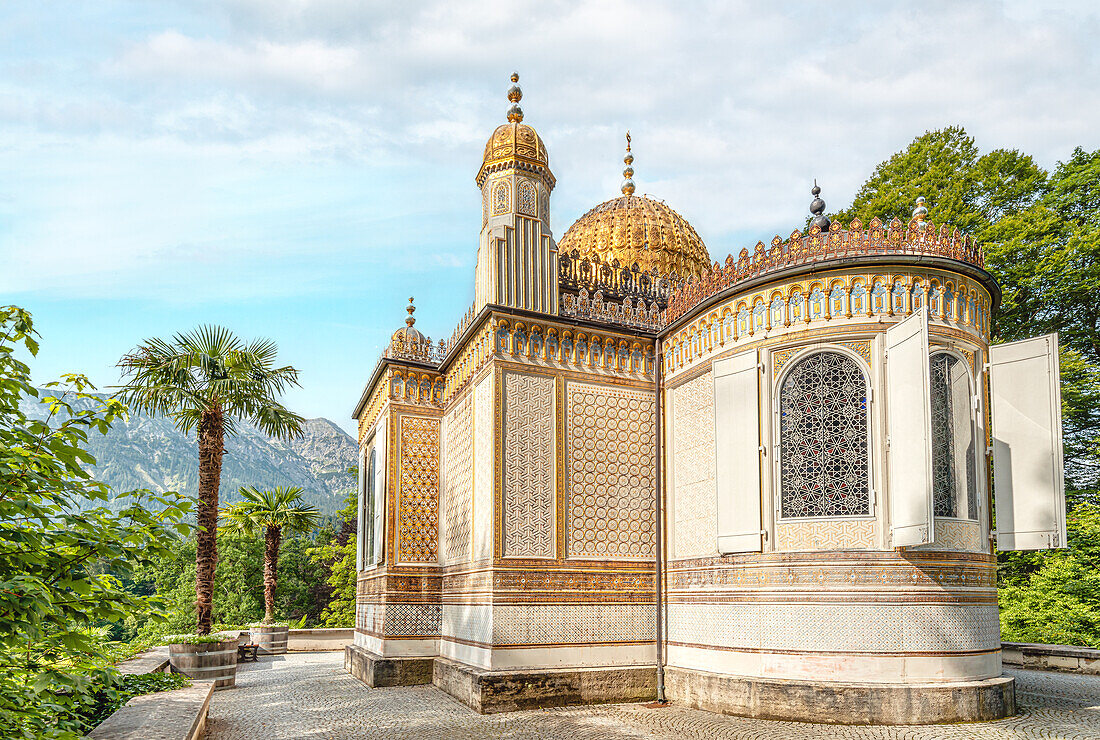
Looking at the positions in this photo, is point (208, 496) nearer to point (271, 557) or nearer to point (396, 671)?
point (396, 671)

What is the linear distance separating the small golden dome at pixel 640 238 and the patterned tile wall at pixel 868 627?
28.3 feet

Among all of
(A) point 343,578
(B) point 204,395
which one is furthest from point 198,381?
(A) point 343,578

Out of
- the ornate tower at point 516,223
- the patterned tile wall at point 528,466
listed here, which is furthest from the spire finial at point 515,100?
the patterned tile wall at point 528,466

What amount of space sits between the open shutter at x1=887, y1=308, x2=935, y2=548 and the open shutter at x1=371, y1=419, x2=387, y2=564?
9.08 metres

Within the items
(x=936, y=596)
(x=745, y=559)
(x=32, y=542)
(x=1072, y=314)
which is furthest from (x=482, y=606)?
(x=1072, y=314)

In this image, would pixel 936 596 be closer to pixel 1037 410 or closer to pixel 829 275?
pixel 1037 410

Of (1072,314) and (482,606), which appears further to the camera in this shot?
(1072,314)

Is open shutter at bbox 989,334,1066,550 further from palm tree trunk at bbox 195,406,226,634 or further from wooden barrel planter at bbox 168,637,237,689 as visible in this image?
palm tree trunk at bbox 195,406,226,634

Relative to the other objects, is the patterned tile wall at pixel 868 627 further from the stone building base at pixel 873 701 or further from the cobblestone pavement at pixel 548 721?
the cobblestone pavement at pixel 548 721

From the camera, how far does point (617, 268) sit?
51.0 ft

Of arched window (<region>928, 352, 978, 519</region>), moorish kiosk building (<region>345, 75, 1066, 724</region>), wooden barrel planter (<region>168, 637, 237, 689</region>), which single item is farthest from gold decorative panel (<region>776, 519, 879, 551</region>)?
wooden barrel planter (<region>168, 637, 237, 689</region>)

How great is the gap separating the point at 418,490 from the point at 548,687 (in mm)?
5180

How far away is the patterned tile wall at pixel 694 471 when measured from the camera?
11.6m

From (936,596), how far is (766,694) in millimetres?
2394
